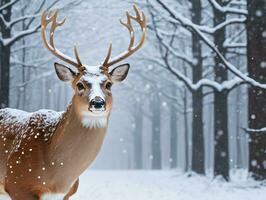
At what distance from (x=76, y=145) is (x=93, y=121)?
0.33 m

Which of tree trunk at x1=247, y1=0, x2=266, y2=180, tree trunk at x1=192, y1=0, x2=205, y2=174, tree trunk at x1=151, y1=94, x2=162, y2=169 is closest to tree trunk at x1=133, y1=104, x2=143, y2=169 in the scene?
tree trunk at x1=151, y1=94, x2=162, y2=169

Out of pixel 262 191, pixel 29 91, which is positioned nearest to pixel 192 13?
pixel 262 191

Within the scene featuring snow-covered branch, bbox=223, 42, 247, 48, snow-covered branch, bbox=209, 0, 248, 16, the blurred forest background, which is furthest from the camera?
snow-covered branch, bbox=223, 42, 247, 48

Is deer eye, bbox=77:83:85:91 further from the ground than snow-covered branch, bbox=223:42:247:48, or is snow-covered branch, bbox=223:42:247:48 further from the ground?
snow-covered branch, bbox=223:42:247:48

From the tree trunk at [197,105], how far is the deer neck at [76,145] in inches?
416

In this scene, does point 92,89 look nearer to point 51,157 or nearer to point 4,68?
point 51,157

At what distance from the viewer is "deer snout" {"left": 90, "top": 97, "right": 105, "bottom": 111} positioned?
531cm

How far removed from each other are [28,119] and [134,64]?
19753mm

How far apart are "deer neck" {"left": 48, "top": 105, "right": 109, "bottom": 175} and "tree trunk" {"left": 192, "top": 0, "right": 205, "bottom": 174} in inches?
416

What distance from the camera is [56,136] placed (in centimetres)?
577

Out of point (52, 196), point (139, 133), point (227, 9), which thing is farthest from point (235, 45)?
point (139, 133)

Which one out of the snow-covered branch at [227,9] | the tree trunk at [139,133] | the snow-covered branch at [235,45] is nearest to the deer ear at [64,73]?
the snow-covered branch at [227,9]

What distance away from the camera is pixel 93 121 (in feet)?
18.2

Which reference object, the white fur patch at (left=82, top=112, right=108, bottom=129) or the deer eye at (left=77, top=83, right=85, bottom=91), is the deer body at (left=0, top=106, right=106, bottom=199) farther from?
the deer eye at (left=77, top=83, right=85, bottom=91)
